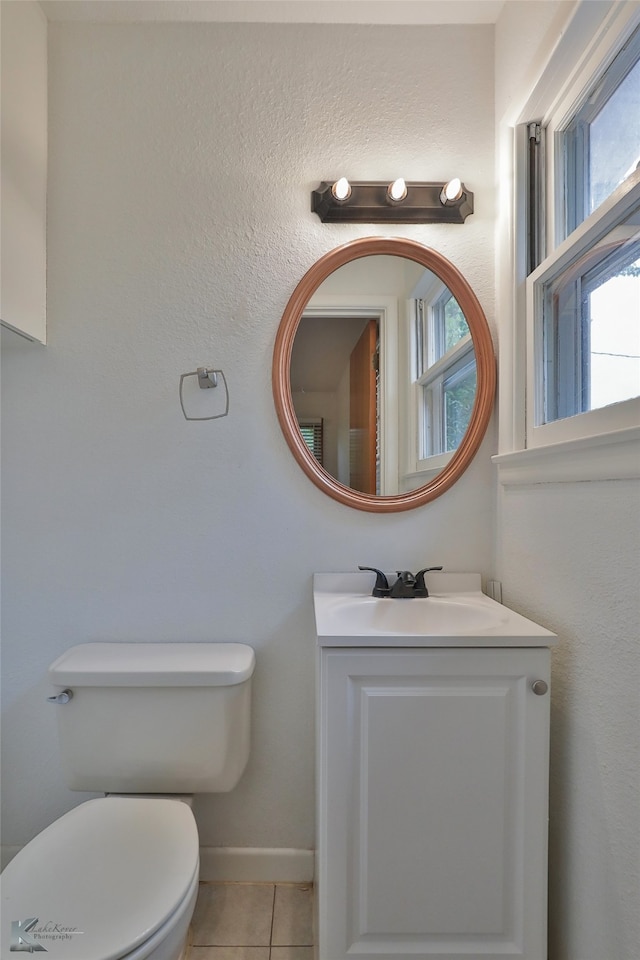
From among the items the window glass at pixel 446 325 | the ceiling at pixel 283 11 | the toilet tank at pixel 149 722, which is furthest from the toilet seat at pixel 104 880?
the ceiling at pixel 283 11

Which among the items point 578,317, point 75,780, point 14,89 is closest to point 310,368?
point 578,317

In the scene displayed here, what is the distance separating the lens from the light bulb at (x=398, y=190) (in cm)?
136

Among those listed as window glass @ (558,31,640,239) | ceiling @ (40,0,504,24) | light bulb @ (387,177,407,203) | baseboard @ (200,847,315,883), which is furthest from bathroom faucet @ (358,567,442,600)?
ceiling @ (40,0,504,24)

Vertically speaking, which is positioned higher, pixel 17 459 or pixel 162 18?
pixel 162 18

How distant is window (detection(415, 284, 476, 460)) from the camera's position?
1.46m

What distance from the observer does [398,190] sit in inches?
53.9

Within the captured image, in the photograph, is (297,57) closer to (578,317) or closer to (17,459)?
(578,317)

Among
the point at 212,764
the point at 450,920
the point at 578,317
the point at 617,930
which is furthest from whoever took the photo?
the point at 212,764

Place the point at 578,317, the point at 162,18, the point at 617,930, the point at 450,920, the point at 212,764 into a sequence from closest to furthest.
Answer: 1. the point at 617,930
2. the point at 450,920
3. the point at 578,317
4. the point at 212,764
5. the point at 162,18

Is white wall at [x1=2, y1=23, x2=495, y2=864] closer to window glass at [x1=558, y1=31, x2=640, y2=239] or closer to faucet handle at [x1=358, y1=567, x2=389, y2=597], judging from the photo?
faucet handle at [x1=358, y1=567, x2=389, y2=597]

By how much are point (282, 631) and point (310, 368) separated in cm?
77

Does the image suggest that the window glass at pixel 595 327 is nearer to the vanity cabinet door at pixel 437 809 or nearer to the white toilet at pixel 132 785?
the vanity cabinet door at pixel 437 809

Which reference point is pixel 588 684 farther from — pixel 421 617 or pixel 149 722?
pixel 149 722

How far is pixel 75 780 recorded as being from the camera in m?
1.28
